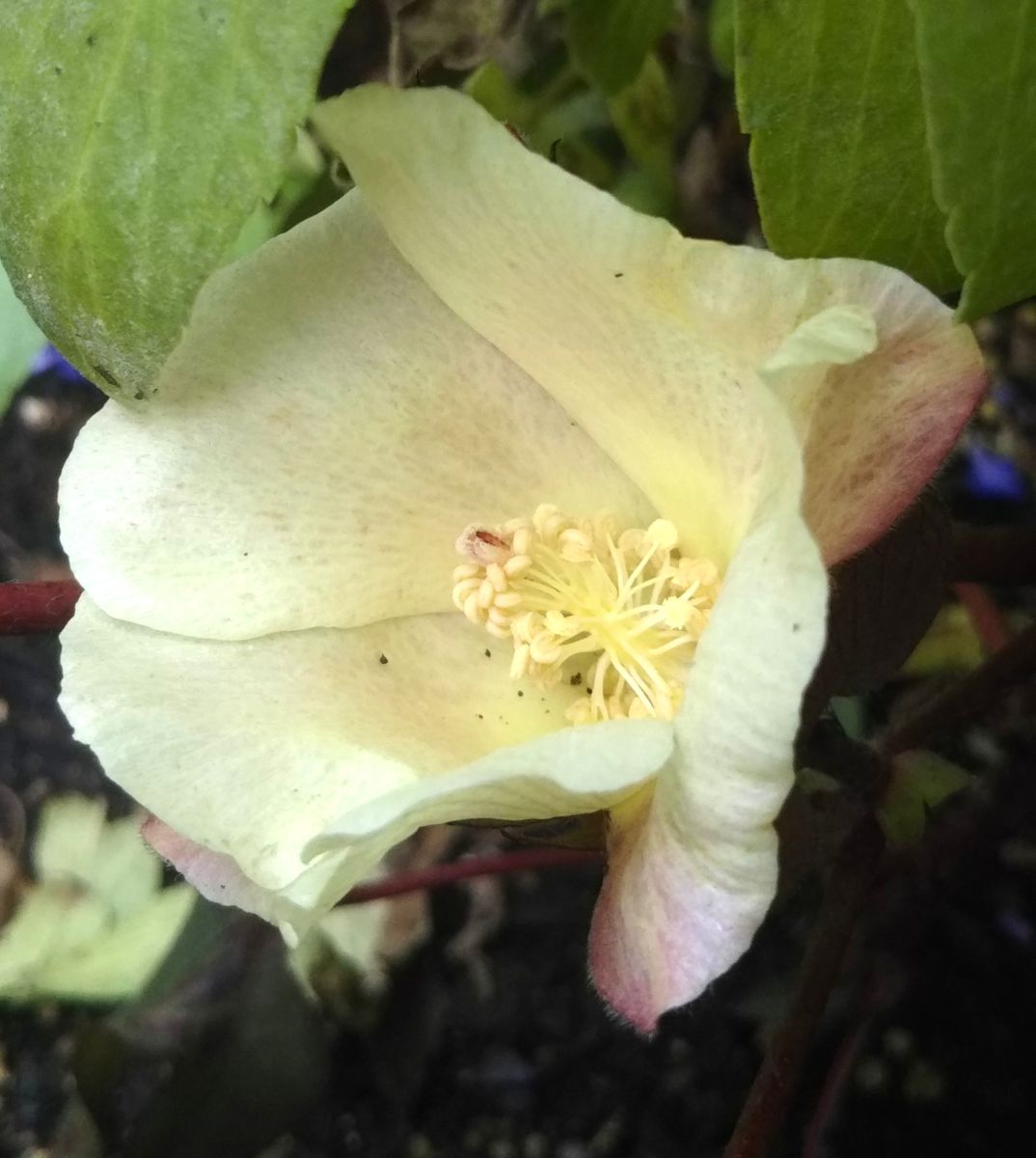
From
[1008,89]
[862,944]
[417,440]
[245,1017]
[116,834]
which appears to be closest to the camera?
[1008,89]

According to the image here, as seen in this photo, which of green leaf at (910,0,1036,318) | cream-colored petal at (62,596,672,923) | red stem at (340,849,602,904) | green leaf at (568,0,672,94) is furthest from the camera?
red stem at (340,849,602,904)

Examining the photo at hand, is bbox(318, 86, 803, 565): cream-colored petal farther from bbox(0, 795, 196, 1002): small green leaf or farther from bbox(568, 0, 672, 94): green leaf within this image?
bbox(0, 795, 196, 1002): small green leaf

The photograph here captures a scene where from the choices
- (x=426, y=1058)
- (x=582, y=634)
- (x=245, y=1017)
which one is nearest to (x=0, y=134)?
(x=582, y=634)

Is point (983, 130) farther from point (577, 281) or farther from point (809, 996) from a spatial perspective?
point (809, 996)

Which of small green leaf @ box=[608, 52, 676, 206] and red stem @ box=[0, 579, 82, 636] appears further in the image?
small green leaf @ box=[608, 52, 676, 206]


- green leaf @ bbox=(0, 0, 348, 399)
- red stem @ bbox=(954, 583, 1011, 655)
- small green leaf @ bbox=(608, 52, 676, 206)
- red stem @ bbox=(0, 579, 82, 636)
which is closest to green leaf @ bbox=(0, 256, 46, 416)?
red stem @ bbox=(0, 579, 82, 636)

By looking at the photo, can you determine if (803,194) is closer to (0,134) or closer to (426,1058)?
(0,134)
